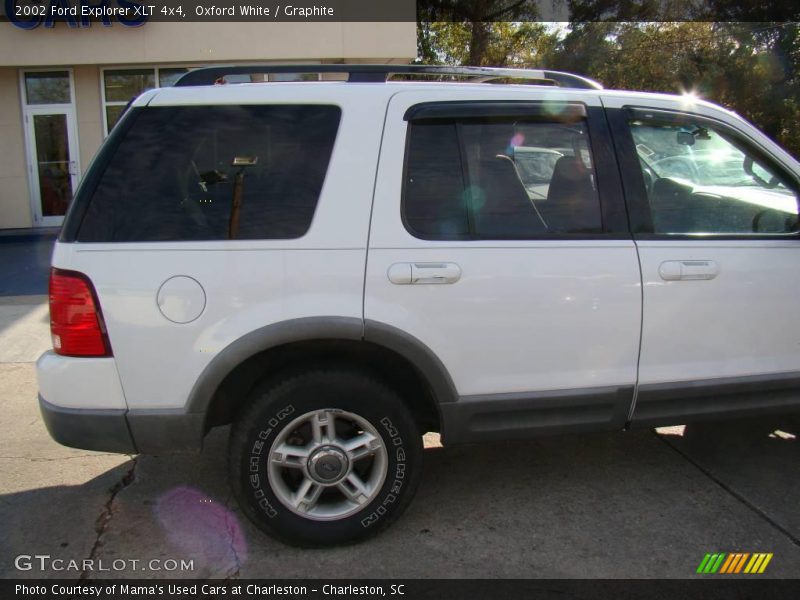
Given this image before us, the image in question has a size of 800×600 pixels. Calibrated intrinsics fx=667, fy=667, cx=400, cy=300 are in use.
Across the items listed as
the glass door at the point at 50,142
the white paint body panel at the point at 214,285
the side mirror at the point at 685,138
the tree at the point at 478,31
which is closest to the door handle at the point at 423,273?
the white paint body panel at the point at 214,285

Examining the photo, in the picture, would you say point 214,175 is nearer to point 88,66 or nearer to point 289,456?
point 289,456

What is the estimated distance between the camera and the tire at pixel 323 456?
2.79m

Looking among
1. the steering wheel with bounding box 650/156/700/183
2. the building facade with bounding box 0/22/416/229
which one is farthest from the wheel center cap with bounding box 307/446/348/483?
the building facade with bounding box 0/22/416/229

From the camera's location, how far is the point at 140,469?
149 inches

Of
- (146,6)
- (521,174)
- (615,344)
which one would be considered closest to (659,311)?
(615,344)

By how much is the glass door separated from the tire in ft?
43.5

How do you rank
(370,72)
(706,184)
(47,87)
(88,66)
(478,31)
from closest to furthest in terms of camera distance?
(370,72)
(706,184)
(88,66)
(47,87)
(478,31)

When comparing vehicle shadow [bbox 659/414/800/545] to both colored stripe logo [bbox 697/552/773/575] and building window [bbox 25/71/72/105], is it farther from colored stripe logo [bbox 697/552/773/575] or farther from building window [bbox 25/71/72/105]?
building window [bbox 25/71/72/105]

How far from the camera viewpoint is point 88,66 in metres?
13.7

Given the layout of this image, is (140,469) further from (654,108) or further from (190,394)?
(654,108)

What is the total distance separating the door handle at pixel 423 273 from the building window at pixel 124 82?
42.1 ft

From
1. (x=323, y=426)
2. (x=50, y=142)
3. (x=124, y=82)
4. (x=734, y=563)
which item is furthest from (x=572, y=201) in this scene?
(x=50, y=142)

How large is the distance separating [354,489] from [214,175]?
1491 millimetres
